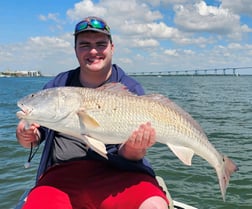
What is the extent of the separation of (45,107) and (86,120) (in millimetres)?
447

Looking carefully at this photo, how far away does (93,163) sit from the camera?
168 inches

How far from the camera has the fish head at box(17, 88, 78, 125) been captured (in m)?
3.73

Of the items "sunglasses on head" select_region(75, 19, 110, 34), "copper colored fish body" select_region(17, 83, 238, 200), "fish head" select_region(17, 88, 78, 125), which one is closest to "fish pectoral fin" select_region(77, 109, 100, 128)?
"copper colored fish body" select_region(17, 83, 238, 200)

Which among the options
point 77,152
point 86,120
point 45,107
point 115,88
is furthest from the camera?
point 77,152

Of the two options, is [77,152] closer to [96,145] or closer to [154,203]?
[96,145]

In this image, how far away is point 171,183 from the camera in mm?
8289

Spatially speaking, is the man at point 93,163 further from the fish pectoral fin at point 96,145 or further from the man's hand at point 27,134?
the fish pectoral fin at point 96,145

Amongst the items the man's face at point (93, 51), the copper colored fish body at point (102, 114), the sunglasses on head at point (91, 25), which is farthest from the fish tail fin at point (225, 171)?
the sunglasses on head at point (91, 25)

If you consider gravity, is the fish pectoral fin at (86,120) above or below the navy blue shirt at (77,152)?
above

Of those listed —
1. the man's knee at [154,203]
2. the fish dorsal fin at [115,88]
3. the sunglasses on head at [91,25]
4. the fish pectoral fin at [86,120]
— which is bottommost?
the man's knee at [154,203]

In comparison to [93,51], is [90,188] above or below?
below

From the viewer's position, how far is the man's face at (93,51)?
14.3ft

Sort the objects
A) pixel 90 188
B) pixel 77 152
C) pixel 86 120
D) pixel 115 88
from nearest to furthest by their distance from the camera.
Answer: pixel 86 120 < pixel 115 88 < pixel 90 188 < pixel 77 152

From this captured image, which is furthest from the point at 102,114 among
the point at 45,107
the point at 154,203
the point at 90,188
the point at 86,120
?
the point at 154,203
